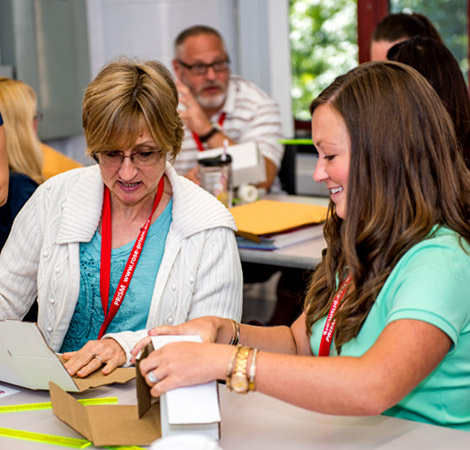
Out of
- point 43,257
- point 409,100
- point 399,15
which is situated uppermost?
point 399,15

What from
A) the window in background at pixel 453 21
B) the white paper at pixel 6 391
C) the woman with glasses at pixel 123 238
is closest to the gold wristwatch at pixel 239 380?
the white paper at pixel 6 391

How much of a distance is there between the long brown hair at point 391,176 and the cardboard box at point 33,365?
50 centimetres

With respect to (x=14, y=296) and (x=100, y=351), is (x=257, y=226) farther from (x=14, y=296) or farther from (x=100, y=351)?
(x=100, y=351)

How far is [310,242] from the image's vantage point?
2.67 m

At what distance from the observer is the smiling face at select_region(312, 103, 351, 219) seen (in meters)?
1.36

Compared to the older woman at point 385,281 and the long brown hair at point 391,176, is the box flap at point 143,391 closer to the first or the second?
the older woman at point 385,281

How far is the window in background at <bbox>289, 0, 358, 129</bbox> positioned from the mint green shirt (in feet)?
11.2

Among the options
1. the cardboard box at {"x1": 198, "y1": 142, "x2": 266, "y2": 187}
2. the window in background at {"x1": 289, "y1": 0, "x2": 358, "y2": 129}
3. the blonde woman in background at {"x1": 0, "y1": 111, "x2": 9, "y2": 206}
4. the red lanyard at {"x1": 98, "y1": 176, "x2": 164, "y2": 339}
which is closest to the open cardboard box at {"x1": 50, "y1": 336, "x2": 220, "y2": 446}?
the red lanyard at {"x1": 98, "y1": 176, "x2": 164, "y2": 339}

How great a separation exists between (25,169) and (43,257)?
1.00m

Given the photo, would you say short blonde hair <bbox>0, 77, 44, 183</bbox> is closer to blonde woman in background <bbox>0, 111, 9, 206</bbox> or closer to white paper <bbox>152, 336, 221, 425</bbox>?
blonde woman in background <bbox>0, 111, 9, 206</bbox>

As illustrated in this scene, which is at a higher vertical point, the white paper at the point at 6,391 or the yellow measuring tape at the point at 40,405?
the yellow measuring tape at the point at 40,405

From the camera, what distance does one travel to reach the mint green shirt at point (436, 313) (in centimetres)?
120

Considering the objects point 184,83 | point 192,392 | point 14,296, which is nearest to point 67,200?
point 14,296

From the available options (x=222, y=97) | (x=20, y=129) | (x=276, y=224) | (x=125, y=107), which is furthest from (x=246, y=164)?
(x=125, y=107)
